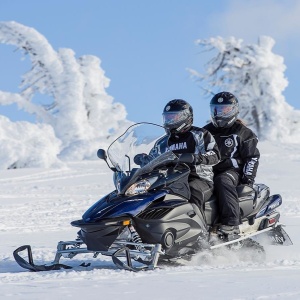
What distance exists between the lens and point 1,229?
9484mm

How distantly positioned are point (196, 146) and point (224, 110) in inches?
27.4

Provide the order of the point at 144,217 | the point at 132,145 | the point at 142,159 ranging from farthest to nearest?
the point at 132,145
the point at 142,159
the point at 144,217

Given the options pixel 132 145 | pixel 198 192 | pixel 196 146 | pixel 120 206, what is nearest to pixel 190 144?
pixel 196 146

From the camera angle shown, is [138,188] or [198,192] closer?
[138,188]

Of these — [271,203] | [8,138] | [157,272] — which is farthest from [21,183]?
[157,272]

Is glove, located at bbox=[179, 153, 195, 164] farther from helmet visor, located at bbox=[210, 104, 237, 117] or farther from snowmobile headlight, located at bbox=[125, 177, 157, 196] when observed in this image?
helmet visor, located at bbox=[210, 104, 237, 117]

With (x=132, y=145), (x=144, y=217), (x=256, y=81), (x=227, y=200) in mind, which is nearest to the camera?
(x=144, y=217)

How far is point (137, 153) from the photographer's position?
5.95 metres

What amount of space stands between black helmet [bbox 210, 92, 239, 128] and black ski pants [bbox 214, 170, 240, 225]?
0.70 m

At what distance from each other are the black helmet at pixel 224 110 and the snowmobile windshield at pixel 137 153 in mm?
741

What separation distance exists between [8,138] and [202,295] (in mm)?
23220

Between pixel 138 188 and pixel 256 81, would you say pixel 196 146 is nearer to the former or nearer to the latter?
pixel 138 188

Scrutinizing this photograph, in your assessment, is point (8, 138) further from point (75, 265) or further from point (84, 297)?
point (84, 297)

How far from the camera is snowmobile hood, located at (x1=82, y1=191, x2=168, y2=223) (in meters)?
5.47
